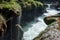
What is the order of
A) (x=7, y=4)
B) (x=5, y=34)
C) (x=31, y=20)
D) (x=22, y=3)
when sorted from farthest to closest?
(x=31, y=20)
(x=22, y=3)
(x=7, y=4)
(x=5, y=34)

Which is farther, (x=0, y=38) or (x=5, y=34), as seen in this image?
(x=5, y=34)

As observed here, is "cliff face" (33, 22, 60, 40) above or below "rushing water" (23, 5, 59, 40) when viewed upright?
above

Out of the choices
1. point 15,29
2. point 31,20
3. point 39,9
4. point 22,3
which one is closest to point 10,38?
point 15,29

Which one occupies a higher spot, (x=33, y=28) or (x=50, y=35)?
(x=50, y=35)

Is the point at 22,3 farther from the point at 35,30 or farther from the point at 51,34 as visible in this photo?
the point at 51,34

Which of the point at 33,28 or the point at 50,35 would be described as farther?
the point at 33,28

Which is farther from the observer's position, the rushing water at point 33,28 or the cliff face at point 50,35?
the rushing water at point 33,28

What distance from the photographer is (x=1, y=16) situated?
55.3 feet

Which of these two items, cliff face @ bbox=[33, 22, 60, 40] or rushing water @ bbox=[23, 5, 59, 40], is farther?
rushing water @ bbox=[23, 5, 59, 40]

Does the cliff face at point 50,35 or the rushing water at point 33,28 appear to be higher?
the cliff face at point 50,35

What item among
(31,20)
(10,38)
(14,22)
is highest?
(14,22)

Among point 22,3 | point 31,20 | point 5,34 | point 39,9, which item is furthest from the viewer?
point 39,9

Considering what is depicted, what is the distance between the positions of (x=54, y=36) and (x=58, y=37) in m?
0.25

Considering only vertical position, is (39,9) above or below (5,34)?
below
